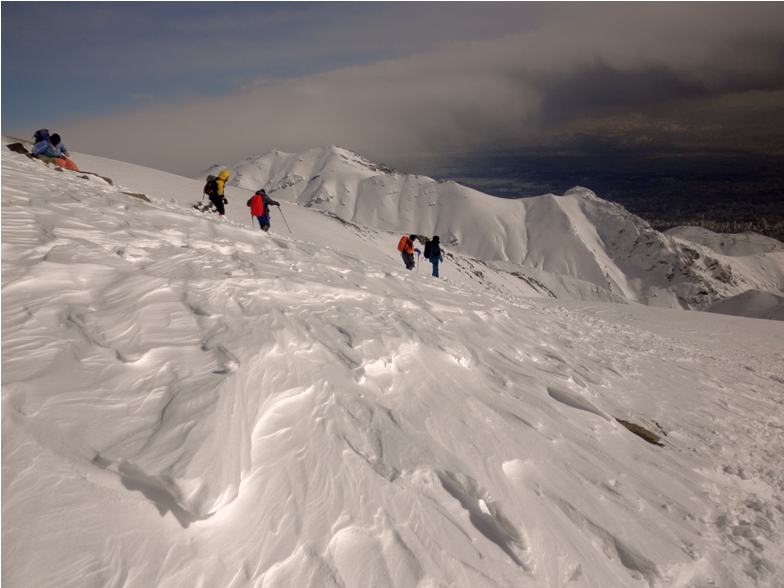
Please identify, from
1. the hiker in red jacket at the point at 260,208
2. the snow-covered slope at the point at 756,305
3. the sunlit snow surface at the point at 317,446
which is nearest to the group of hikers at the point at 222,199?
the hiker in red jacket at the point at 260,208

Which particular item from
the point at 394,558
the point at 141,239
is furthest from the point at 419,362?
the point at 141,239

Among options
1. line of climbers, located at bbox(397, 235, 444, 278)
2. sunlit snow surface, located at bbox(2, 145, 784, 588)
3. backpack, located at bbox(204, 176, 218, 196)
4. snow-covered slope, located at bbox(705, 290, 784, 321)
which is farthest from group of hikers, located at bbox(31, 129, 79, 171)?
snow-covered slope, located at bbox(705, 290, 784, 321)

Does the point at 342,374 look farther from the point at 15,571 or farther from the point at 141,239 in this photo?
the point at 141,239

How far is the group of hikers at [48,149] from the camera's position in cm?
1509

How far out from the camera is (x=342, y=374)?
4578 mm

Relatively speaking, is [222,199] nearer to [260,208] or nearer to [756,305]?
[260,208]

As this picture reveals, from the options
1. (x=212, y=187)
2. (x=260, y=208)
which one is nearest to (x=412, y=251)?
(x=260, y=208)

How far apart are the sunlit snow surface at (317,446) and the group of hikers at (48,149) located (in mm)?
10712

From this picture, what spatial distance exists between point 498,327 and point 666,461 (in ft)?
12.3

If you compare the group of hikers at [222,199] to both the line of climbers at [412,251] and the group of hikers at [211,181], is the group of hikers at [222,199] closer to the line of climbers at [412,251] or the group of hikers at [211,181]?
the group of hikers at [211,181]

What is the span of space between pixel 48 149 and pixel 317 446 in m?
18.4

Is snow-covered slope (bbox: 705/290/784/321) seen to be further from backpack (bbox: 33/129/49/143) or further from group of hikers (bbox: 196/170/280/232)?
backpack (bbox: 33/129/49/143)

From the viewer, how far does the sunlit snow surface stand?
2539mm

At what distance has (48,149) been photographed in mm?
15273
